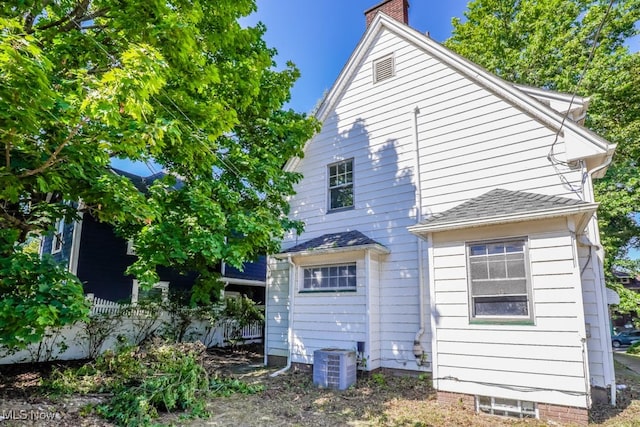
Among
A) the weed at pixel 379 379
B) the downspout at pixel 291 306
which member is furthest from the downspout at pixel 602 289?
the downspout at pixel 291 306

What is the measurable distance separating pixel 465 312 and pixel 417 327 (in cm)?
176

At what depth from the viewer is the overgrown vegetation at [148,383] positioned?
5.14 metres

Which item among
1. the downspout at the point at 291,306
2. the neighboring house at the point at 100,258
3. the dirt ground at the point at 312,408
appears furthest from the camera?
the neighboring house at the point at 100,258

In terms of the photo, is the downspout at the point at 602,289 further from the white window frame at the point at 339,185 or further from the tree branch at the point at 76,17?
the tree branch at the point at 76,17

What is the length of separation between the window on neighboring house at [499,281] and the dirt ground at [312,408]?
1.61 meters

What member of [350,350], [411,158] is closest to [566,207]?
[411,158]

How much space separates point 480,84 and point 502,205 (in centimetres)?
325

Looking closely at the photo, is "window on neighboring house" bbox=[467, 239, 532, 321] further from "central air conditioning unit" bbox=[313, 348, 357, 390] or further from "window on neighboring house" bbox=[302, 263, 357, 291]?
"window on neighboring house" bbox=[302, 263, 357, 291]

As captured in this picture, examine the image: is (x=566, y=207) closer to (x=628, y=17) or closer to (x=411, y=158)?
(x=411, y=158)

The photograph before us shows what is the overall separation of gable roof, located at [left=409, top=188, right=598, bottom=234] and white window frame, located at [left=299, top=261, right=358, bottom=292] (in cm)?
238

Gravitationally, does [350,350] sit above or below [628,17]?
below

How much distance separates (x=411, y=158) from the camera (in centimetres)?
836

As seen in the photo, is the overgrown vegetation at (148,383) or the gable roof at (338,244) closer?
the overgrown vegetation at (148,383)

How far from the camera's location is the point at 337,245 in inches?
326
